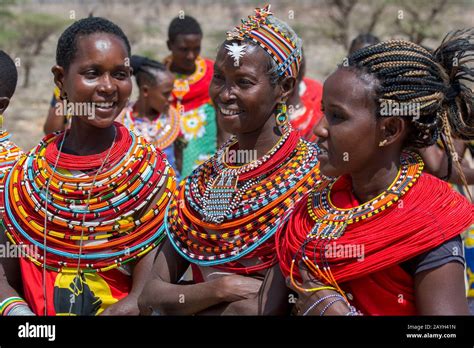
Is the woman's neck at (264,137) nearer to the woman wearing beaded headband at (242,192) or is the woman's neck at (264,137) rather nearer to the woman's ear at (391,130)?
the woman wearing beaded headband at (242,192)

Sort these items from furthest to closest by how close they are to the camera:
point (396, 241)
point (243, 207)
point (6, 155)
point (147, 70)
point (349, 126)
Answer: point (147, 70)
point (6, 155)
point (243, 207)
point (349, 126)
point (396, 241)

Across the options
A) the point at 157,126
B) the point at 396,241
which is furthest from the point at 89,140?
the point at 157,126

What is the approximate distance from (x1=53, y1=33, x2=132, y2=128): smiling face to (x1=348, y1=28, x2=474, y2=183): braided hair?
1.15 metres

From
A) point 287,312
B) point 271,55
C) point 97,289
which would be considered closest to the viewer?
point 287,312

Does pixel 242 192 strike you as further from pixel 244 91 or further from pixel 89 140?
pixel 89 140

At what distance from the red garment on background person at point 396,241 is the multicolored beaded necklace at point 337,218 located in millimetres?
15

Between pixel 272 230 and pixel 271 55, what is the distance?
740 mm

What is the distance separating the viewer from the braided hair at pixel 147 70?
22.6ft

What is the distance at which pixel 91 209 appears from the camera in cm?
341

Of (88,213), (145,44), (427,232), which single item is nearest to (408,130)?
(427,232)

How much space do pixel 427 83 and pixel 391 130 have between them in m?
0.21

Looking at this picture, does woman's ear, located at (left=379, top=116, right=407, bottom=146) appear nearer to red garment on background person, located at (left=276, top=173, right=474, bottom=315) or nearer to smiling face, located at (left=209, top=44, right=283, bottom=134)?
red garment on background person, located at (left=276, top=173, right=474, bottom=315)
